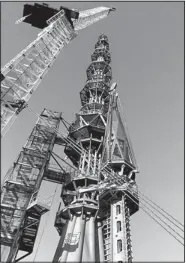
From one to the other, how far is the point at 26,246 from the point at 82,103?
97.0 feet

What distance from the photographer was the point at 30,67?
112 ft

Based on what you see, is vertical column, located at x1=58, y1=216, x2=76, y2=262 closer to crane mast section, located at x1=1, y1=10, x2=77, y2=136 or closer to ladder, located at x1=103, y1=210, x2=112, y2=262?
ladder, located at x1=103, y1=210, x2=112, y2=262

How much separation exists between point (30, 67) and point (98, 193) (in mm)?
16556

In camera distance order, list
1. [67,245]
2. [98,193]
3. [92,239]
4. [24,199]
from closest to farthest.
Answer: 1. [24,199]
2. [67,245]
3. [92,239]
4. [98,193]

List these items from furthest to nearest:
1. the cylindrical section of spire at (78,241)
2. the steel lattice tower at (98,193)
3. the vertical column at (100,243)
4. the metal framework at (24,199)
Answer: the vertical column at (100,243), the steel lattice tower at (98,193), the cylindrical section of spire at (78,241), the metal framework at (24,199)

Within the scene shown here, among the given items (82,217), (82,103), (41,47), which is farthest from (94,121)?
(82,217)

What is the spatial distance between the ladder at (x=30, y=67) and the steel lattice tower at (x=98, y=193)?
11.0 meters

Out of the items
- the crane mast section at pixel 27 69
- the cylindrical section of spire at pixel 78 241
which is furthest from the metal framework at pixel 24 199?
the crane mast section at pixel 27 69

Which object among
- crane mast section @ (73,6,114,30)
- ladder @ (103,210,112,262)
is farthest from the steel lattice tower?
crane mast section @ (73,6,114,30)

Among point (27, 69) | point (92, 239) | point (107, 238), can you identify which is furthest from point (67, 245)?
point (27, 69)

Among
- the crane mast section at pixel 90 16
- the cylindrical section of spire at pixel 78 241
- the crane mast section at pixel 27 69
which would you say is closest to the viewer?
the crane mast section at pixel 27 69

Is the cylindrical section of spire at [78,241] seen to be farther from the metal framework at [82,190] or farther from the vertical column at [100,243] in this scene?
the vertical column at [100,243]

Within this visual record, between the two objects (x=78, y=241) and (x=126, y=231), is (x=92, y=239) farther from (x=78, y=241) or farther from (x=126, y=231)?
(x=126, y=231)

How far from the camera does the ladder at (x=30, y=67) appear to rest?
91.2ft
